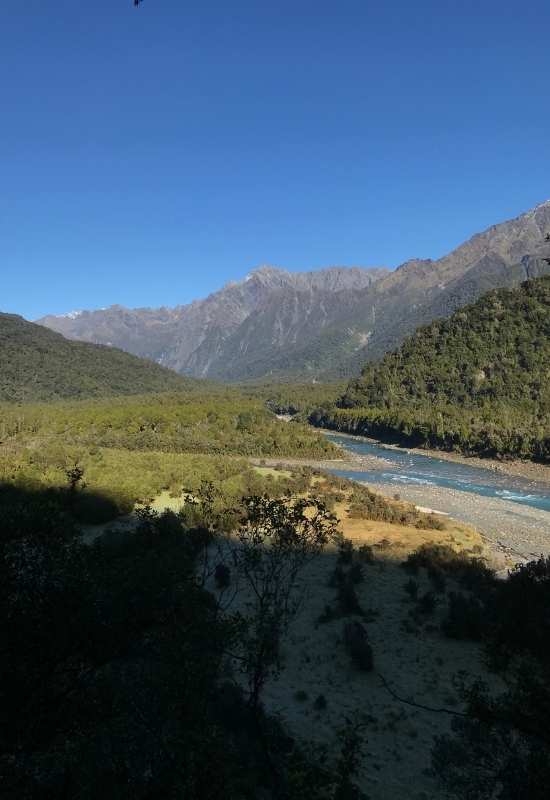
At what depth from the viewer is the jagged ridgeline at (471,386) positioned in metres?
86.8

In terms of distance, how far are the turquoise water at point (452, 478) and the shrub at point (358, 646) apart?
120 feet

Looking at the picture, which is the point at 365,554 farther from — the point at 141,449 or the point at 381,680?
the point at 141,449

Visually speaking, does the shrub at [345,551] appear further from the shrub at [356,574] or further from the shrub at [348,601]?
the shrub at [348,601]

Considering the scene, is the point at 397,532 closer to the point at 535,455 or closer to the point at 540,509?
the point at 540,509

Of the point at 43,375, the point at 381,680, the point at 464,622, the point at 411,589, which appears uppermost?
the point at 43,375

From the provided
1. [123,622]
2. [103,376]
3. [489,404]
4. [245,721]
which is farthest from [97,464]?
[103,376]

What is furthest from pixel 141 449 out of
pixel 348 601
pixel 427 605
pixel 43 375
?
pixel 43 375

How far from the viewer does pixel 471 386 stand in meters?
116

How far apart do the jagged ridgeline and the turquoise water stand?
8.67 m

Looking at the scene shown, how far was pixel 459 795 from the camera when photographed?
1177cm

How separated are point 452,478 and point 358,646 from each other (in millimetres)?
52009

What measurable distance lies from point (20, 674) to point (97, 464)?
4331cm

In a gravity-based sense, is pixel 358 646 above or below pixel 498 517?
below

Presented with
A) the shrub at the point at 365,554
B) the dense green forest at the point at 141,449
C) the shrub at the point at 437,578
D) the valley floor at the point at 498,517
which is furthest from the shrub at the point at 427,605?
the dense green forest at the point at 141,449
